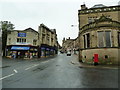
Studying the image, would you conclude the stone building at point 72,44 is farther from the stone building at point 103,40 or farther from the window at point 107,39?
the window at point 107,39

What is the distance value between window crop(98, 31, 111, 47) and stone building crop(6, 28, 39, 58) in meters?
22.4

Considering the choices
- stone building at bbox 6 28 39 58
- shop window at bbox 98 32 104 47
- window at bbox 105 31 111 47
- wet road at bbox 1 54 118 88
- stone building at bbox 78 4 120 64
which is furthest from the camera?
stone building at bbox 6 28 39 58

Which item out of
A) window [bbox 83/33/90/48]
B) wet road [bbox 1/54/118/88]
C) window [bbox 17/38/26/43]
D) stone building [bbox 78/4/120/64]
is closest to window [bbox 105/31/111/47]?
stone building [bbox 78/4/120/64]

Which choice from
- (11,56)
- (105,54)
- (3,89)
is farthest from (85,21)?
(11,56)

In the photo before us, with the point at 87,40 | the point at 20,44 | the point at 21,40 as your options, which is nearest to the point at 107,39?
the point at 87,40

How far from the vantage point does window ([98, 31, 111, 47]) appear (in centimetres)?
1462

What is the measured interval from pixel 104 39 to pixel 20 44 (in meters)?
25.4

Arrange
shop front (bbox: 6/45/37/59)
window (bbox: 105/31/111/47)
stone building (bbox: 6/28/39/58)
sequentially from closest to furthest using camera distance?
window (bbox: 105/31/111/47) < shop front (bbox: 6/45/37/59) < stone building (bbox: 6/28/39/58)

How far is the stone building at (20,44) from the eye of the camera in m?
29.4

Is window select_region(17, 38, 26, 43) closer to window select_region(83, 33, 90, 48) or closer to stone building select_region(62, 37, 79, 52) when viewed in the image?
window select_region(83, 33, 90, 48)

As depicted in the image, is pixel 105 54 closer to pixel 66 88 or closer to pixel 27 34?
pixel 66 88

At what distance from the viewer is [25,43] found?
3008cm

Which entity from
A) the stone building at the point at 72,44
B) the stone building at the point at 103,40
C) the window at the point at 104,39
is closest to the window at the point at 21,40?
the stone building at the point at 103,40

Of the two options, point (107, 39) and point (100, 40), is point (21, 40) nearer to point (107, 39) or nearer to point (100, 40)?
point (100, 40)
